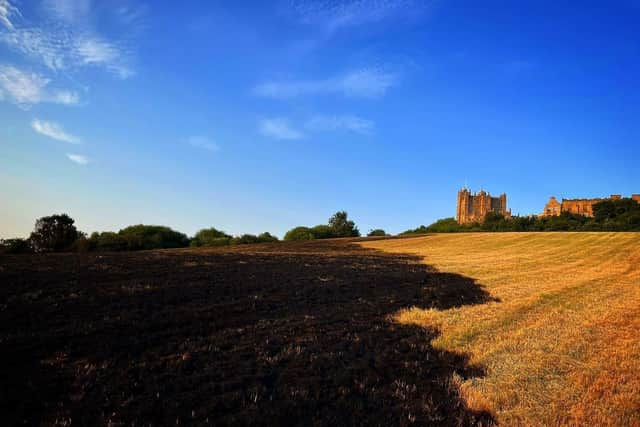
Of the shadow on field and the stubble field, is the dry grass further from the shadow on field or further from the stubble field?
the shadow on field

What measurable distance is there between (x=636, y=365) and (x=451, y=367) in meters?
4.57

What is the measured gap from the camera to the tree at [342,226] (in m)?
130

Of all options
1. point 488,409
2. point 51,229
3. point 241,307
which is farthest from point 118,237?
point 488,409

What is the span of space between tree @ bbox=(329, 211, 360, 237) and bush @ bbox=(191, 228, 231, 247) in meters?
44.9

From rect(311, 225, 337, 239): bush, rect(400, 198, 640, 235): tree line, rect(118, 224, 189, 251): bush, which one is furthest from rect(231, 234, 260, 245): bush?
rect(400, 198, 640, 235): tree line

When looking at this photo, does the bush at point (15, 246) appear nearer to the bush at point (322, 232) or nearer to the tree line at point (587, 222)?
the bush at point (322, 232)

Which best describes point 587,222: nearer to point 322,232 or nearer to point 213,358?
point 322,232

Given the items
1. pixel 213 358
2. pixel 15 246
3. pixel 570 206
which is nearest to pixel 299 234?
pixel 15 246

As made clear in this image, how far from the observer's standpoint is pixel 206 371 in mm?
6750

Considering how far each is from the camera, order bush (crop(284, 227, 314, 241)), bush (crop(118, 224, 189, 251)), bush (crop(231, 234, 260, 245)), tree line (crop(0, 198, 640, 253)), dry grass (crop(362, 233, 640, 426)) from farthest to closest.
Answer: bush (crop(284, 227, 314, 241)) < bush (crop(231, 234, 260, 245)) < bush (crop(118, 224, 189, 251)) < tree line (crop(0, 198, 640, 253)) < dry grass (crop(362, 233, 640, 426))

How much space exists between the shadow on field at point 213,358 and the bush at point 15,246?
196ft

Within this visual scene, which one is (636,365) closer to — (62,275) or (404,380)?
(404,380)

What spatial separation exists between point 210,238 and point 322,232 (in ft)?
130

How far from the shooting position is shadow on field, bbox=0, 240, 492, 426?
17.9ft
